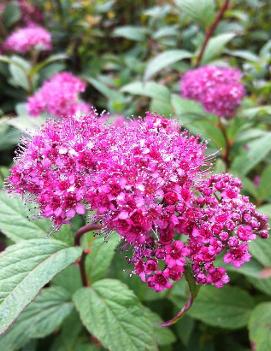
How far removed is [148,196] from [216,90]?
1.13 meters

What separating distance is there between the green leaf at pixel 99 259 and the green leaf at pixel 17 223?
0.19 meters

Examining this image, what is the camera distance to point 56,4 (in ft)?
11.8

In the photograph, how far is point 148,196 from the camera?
3.73 feet

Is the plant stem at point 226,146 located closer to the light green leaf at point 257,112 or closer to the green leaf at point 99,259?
the light green leaf at point 257,112

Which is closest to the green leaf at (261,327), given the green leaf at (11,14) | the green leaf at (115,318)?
the green leaf at (115,318)

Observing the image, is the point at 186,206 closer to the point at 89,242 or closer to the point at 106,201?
the point at 106,201

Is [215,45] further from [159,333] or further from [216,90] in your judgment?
[159,333]

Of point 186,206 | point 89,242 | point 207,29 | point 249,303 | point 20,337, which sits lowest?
point 249,303

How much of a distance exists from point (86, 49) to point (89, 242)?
220 centimetres

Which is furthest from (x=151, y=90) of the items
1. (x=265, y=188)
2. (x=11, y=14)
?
(x=11, y=14)

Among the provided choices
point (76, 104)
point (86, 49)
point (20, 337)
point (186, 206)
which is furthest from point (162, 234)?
point (86, 49)

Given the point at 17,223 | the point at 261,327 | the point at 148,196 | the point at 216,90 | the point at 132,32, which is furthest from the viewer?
the point at 132,32

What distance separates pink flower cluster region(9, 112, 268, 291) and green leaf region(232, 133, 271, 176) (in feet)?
2.42

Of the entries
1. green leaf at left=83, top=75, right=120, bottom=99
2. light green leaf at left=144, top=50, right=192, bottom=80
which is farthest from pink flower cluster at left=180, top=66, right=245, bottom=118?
green leaf at left=83, top=75, right=120, bottom=99
